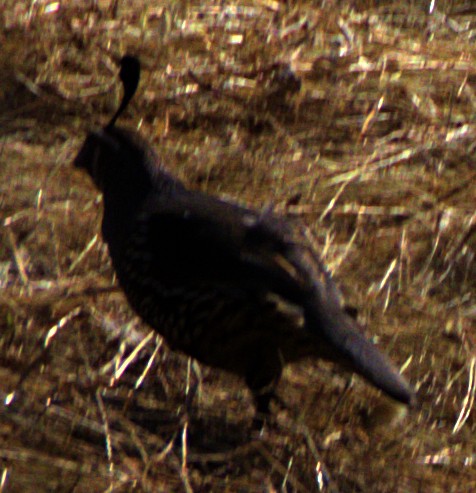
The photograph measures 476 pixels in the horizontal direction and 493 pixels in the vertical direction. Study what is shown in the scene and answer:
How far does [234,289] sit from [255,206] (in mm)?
1245

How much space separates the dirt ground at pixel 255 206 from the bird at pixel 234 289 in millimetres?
229

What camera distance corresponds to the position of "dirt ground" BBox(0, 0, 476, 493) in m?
3.58

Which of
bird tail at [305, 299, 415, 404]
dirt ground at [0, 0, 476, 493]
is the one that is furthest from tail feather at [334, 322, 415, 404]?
dirt ground at [0, 0, 476, 493]

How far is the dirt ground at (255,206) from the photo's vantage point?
358 centimetres

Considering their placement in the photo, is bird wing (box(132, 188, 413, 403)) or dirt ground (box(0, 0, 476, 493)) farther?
dirt ground (box(0, 0, 476, 493))

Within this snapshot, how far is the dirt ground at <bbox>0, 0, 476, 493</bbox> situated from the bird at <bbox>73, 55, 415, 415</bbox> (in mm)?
229

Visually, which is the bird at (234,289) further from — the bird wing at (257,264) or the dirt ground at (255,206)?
the dirt ground at (255,206)

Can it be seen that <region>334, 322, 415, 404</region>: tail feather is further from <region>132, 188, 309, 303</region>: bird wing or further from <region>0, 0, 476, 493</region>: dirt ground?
<region>0, 0, 476, 493</region>: dirt ground

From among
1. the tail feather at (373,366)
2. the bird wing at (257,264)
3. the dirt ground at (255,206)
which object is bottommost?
the dirt ground at (255,206)

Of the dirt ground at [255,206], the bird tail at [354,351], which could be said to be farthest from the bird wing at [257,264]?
the dirt ground at [255,206]

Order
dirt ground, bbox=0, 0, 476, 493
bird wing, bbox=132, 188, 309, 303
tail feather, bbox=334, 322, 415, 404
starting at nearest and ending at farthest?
1. tail feather, bbox=334, 322, 415, 404
2. bird wing, bbox=132, 188, 309, 303
3. dirt ground, bbox=0, 0, 476, 493

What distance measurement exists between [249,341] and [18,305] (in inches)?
36.9

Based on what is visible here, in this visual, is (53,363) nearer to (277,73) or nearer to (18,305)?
(18,305)

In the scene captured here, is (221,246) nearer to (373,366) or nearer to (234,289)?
(234,289)
